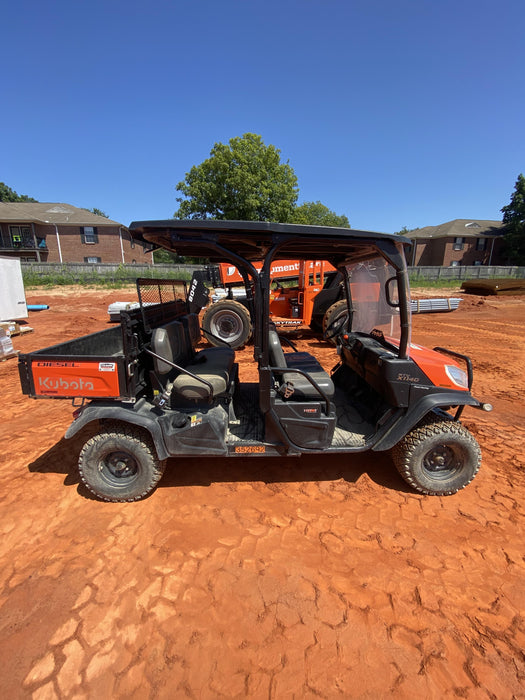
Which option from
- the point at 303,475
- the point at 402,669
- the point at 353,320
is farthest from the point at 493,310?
the point at 402,669

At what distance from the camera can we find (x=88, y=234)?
2892 centimetres

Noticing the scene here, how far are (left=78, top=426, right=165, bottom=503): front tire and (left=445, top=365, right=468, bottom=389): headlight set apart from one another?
270 cm

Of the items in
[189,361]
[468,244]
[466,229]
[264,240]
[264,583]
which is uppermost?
[466,229]

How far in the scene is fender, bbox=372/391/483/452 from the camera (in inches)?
110

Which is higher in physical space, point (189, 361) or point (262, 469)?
point (189, 361)

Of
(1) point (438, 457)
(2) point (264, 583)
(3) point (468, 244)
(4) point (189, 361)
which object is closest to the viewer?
(2) point (264, 583)

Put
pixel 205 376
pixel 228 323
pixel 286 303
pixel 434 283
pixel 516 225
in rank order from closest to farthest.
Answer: pixel 205 376 → pixel 228 323 → pixel 286 303 → pixel 434 283 → pixel 516 225

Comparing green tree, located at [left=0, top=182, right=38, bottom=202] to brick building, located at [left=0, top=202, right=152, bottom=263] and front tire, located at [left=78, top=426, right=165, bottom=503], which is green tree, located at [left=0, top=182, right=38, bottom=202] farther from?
front tire, located at [left=78, top=426, right=165, bottom=503]

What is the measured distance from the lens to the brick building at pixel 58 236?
90.8 ft

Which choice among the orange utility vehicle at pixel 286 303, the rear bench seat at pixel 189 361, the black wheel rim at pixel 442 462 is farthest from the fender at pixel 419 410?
the orange utility vehicle at pixel 286 303

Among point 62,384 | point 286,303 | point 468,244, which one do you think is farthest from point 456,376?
point 468,244

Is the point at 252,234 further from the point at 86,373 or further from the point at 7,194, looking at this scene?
the point at 7,194

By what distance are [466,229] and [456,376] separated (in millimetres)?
39064

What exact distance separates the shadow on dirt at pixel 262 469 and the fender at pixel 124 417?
617mm
